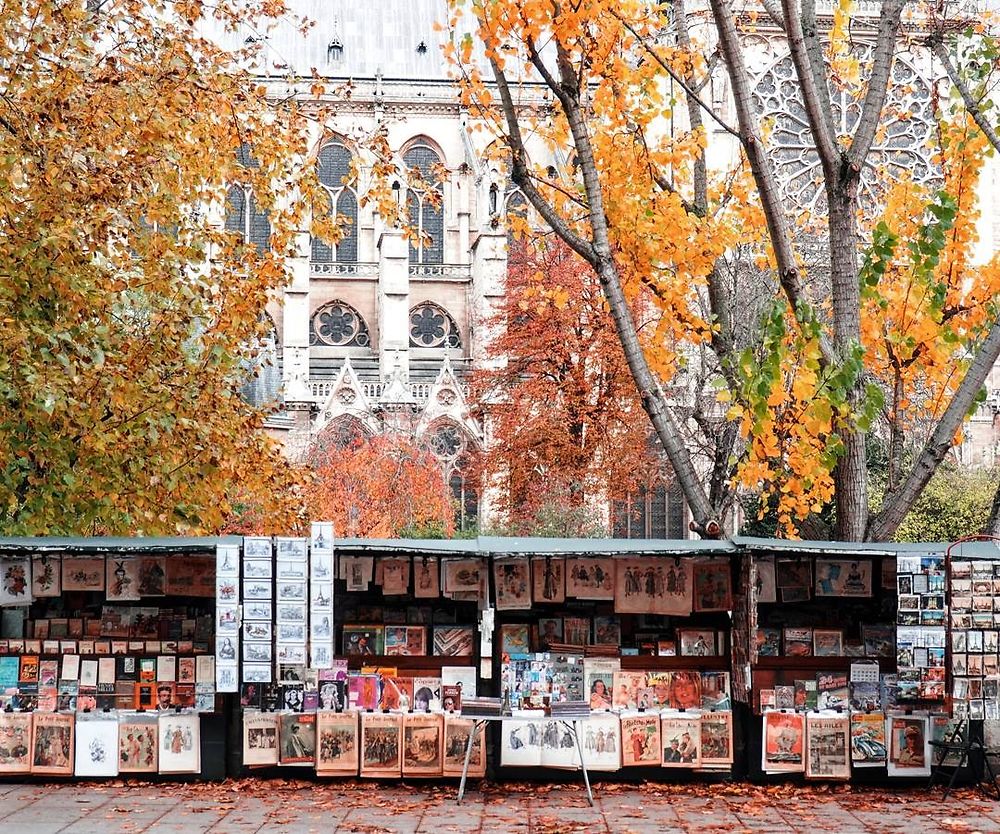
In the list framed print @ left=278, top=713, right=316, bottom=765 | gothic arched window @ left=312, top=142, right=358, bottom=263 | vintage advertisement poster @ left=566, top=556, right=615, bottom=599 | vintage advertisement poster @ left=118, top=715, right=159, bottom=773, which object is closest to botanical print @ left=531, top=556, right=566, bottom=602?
vintage advertisement poster @ left=566, top=556, right=615, bottom=599

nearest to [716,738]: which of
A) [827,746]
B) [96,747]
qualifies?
[827,746]

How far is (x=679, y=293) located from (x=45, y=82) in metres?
6.47

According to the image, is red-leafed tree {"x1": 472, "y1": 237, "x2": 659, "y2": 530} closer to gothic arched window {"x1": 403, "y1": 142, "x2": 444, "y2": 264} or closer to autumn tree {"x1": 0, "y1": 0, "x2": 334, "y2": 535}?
gothic arched window {"x1": 403, "y1": 142, "x2": 444, "y2": 264}

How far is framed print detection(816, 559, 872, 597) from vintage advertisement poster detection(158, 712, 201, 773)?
189 inches

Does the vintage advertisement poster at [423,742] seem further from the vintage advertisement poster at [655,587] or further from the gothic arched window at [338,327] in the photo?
the gothic arched window at [338,327]

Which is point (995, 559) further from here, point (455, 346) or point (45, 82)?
point (455, 346)

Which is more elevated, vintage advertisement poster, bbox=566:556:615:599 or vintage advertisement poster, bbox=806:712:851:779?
vintage advertisement poster, bbox=566:556:615:599

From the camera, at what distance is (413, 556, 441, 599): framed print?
11.0 m

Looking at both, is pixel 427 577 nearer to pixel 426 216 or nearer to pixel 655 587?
pixel 655 587

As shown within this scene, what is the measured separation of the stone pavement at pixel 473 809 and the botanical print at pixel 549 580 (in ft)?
4.59

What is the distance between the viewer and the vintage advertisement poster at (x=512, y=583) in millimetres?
10898

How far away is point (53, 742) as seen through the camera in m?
10.6

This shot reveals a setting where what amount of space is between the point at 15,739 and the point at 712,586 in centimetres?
532


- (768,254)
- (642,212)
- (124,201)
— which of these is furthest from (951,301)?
(124,201)
